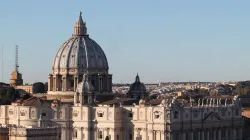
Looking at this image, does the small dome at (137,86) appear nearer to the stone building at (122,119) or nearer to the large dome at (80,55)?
the large dome at (80,55)

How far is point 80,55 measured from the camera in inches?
4245

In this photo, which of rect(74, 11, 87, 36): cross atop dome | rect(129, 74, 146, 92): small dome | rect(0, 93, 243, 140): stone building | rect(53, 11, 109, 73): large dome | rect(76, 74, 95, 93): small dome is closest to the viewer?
rect(0, 93, 243, 140): stone building

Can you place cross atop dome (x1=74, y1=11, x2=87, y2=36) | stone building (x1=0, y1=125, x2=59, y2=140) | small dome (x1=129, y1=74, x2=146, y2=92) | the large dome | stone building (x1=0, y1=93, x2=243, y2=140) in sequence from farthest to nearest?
small dome (x1=129, y1=74, x2=146, y2=92), cross atop dome (x1=74, y1=11, x2=87, y2=36), the large dome, stone building (x1=0, y1=93, x2=243, y2=140), stone building (x1=0, y1=125, x2=59, y2=140)

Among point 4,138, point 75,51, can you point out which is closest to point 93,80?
point 75,51

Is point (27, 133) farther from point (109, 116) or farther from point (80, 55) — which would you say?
point (80, 55)

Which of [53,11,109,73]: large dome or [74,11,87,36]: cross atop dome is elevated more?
[74,11,87,36]: cross atop dome

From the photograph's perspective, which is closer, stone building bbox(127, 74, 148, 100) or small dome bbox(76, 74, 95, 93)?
small dome bbox(76, 74, 95, 93)

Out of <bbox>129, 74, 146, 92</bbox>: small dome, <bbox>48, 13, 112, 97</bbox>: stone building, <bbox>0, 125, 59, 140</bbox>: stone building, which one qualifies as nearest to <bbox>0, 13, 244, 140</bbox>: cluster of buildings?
<bbox>48, 13, 112, 97</bbox>: stone building

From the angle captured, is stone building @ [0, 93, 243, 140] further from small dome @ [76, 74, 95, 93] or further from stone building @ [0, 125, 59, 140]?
stone building @ [0, 125, 59, 140]

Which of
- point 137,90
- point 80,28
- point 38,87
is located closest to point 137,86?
point 137,90

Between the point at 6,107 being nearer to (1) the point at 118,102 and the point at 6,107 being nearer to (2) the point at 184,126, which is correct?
(1) the point at 118,102

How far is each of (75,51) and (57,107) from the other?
43.8 ft

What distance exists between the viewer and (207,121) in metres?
97.2

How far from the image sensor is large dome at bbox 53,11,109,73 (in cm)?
10719
